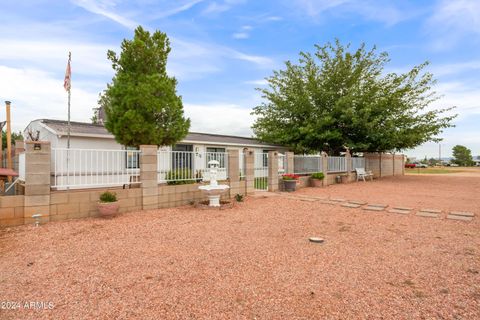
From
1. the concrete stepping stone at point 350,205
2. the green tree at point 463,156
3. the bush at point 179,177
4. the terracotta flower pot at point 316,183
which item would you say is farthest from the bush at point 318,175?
the green tree at point 463,156

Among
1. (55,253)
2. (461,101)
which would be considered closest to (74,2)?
(55,253)

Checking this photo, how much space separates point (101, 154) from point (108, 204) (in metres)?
5.38

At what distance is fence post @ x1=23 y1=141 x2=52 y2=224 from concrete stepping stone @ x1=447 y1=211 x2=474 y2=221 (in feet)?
33.1

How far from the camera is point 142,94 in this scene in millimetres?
10352

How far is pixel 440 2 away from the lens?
8.77m

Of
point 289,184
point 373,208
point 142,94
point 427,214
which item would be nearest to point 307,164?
point 289,184

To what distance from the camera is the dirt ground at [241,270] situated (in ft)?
8.64

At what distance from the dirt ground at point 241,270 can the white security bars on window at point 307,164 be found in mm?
8461

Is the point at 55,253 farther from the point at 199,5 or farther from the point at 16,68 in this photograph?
the point at 16,68

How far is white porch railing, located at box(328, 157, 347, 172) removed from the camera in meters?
16.4

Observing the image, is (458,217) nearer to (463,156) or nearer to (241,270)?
(241,270)

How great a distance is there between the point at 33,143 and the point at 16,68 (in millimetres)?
7453

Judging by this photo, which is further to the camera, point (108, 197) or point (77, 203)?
point (108, 197)

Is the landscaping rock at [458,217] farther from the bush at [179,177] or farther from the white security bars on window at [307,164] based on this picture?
the white security bars on window at [307,164]
